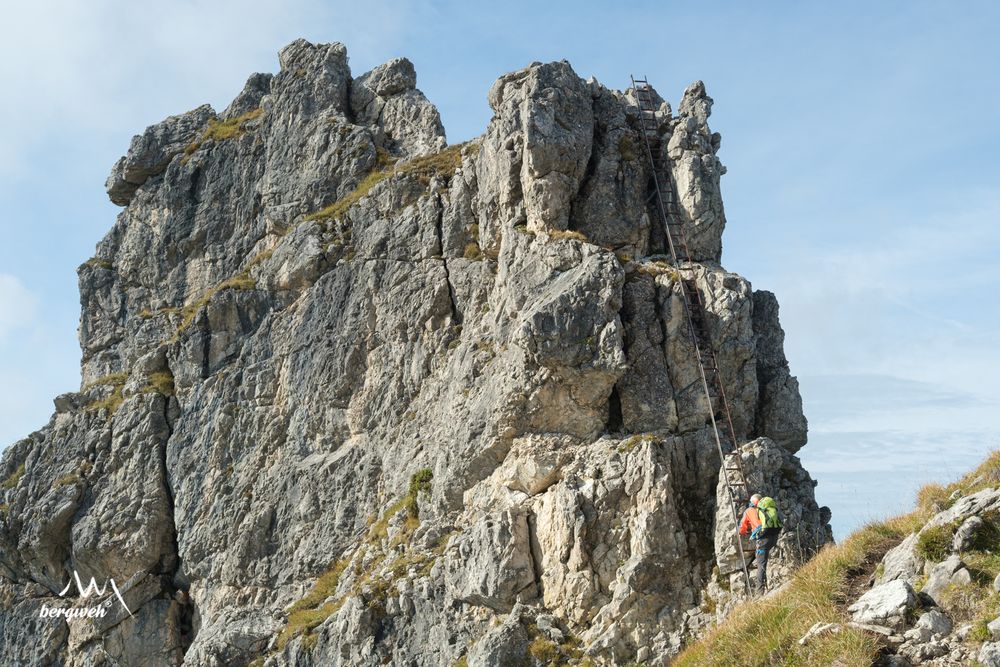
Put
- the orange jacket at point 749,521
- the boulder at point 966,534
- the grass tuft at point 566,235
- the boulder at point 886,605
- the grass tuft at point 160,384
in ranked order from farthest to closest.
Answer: the grass tuft at point 160,384 → the grass tuft at point 566,235 → the orange jacket at point 749,521 → the boulder at point 966,534 → the boulder at point 886,605

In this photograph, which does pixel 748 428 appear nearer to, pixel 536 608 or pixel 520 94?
pixel 536 608

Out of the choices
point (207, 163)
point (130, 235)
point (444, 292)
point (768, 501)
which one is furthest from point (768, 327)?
point (130, 235)

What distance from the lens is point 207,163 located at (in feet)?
161

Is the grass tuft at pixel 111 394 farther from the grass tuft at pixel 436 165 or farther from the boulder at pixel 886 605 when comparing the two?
the boulder at pixel 886 605

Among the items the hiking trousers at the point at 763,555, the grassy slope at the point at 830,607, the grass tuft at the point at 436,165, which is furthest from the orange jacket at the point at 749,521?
the grass tuft at the point at 436,165

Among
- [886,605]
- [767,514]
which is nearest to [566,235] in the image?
[767,514]

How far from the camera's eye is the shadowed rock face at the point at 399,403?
86.7 ft

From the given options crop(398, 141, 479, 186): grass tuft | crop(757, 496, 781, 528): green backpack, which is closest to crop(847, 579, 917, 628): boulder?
crop(757, 496, 781, 528): green backpack

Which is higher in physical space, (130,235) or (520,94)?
(130,235)

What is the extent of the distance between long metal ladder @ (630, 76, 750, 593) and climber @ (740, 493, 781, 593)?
0.66 meters

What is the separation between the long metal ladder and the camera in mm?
25938

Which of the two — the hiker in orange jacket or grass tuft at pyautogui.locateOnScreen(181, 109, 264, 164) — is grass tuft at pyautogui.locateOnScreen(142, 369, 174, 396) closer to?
grass tuft at pyautogui.locateOnScreen(181, 109, 264, 164)

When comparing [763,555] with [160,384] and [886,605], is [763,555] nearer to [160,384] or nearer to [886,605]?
[886,605]

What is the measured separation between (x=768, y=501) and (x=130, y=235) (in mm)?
38332
